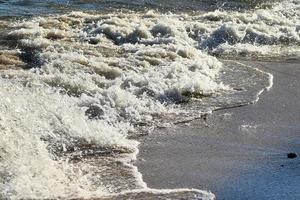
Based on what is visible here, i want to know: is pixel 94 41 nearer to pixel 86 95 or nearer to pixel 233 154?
pixel 86 95

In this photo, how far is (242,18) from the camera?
15.9 m

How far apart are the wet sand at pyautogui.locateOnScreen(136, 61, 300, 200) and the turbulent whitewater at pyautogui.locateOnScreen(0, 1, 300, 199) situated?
0.22 metres

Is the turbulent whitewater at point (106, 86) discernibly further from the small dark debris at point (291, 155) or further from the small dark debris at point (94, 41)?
the small dark debris at point (291, 155)

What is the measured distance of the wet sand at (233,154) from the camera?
6.04 m

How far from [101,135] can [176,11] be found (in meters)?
10.7

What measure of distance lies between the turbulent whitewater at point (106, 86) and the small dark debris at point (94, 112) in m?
0.01

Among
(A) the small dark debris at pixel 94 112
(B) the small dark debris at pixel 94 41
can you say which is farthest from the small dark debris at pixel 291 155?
(B) the small dark debris at pixel 94 41

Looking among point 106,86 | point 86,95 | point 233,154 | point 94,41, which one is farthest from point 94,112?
point 94,41

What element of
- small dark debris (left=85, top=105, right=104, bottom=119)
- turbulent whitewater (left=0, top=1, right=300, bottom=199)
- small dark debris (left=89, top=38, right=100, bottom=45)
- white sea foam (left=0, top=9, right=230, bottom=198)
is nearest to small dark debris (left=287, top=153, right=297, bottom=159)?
turbulent whitewater (left=0, top=1, right=300, bottom=199)

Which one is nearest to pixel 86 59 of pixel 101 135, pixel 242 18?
pixel 101 135

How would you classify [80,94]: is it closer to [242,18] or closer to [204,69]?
[204,69]

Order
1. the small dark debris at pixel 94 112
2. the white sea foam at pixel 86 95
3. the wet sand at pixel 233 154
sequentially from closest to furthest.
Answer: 1. the white sea foam at pixel 86 95
2. the wet sand at pixel 233 154
3. the small dark debris at pixel 94 112

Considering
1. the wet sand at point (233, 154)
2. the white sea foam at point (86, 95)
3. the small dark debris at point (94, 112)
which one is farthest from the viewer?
the small dark debris at point (94, 112)

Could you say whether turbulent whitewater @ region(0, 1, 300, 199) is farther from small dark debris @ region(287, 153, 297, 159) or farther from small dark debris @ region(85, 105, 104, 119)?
small dark debris @ region(287, 153, 297, 159)
